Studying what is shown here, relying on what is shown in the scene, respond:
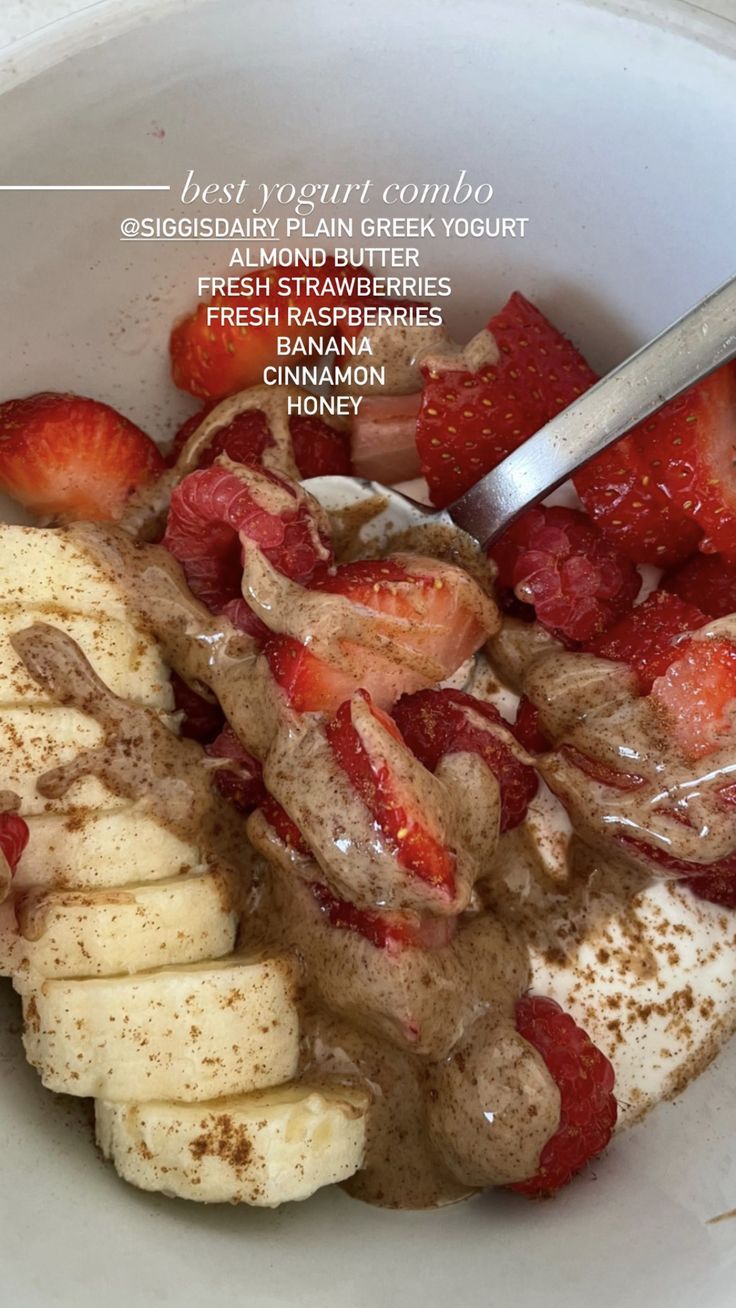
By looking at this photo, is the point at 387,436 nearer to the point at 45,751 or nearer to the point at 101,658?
the point at 101,658

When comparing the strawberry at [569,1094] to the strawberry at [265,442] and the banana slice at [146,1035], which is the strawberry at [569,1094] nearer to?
the banana slice at [146,1035]

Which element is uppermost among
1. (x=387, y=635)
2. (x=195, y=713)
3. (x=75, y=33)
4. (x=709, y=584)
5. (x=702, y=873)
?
(x=75, y=33)

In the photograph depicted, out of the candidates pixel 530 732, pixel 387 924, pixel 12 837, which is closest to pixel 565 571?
pixel 530 732

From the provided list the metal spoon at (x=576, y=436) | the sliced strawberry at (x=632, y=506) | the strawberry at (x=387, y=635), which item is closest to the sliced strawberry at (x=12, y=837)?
the strawberry at (x=387, y=635)

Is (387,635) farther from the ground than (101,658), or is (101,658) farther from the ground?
(387,635)

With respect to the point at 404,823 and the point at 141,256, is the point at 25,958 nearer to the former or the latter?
the point at 404,823

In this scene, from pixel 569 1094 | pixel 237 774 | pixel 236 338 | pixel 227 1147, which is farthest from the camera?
pixel 236 338

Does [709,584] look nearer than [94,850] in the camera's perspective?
No

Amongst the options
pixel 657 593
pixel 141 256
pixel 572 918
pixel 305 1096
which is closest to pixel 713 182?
pixel 657 593
